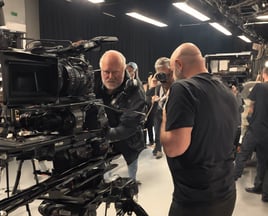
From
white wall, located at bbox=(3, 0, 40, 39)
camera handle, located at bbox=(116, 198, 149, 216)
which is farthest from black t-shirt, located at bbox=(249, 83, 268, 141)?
white wall, located at bbox=(3, 0, 40, 39)

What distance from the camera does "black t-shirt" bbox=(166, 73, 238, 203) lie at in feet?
5.08

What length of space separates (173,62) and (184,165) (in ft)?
1.66

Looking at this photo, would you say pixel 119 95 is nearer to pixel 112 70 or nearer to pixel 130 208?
pixel 112 70

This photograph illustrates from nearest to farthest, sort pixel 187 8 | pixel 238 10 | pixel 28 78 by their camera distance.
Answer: pixel 28 78
pixel 187 8
pixel 238 10

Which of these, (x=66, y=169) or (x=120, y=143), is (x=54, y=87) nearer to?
(x=66, y=169)

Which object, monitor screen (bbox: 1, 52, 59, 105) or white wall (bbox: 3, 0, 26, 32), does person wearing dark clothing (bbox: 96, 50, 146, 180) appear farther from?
white wall (bbox: 3, 0, 26, 32)

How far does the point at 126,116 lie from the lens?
73.7 inches

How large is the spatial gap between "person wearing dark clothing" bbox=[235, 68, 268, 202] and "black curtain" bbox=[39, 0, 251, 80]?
3921 millimetres

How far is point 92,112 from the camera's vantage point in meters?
1.49

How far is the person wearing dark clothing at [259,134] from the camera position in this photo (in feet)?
11.9

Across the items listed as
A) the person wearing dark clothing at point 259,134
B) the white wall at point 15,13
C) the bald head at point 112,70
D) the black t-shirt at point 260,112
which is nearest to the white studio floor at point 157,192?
the person wearing dark clothing at point 259,134

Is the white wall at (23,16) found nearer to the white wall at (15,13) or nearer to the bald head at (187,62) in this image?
the white wall at (15,13)

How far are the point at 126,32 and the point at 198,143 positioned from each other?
808 centimetres

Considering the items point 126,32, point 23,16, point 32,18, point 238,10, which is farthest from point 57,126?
point 126,32
